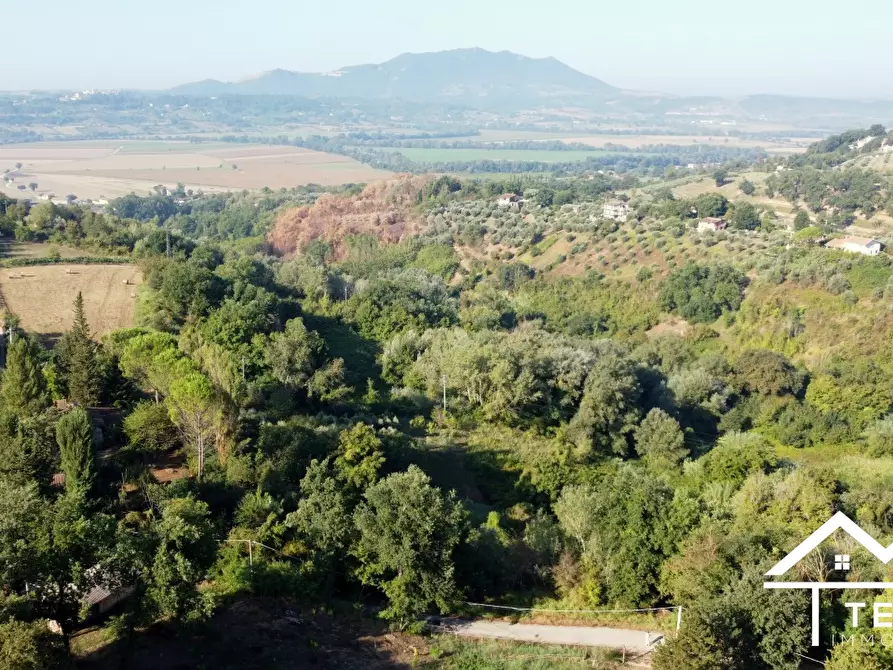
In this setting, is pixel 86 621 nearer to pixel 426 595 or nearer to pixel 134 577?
pixel 134 577

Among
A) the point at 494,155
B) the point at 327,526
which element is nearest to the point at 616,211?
the point at 327,526

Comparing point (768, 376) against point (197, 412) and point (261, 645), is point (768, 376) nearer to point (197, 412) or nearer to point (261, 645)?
point (197, 412)

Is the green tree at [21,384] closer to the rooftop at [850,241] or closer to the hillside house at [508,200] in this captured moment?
the rooftop at [850,241]

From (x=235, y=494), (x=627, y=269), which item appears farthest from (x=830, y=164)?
(x=235, y=494)

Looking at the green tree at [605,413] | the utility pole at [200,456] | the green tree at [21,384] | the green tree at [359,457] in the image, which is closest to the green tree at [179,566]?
the utility pole at [200,456]

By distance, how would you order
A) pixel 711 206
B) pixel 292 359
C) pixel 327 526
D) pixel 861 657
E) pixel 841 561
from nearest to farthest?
pixel 861 657, pixel 841 561, pixel 327 526, pixel 292 359, pixel 711 206

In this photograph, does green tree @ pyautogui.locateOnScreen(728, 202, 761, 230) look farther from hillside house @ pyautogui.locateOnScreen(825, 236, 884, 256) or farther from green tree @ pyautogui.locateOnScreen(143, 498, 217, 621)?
green tree @ pyautogui.locateOnScreen(143, 498, 217, 621)

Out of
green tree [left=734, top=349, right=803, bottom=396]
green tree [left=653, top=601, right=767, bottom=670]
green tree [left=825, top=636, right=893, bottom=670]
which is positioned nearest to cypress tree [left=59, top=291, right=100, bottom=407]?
green tree [left=653, top=601, right=767, bottom=670]
